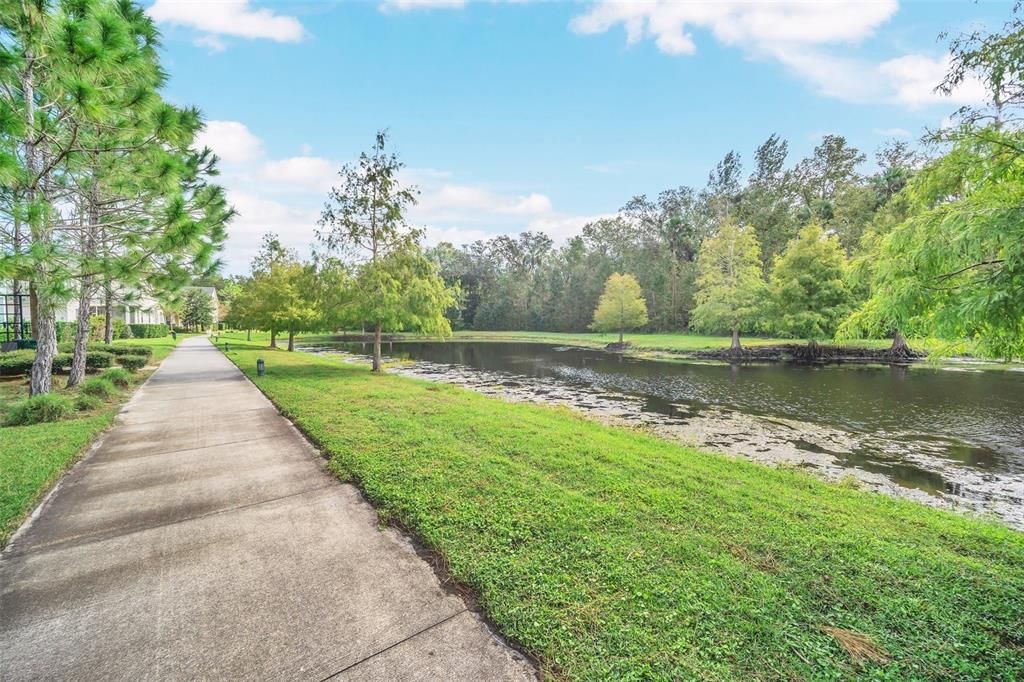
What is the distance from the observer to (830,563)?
3336mm

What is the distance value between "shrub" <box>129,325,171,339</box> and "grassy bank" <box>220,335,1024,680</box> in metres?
45.0

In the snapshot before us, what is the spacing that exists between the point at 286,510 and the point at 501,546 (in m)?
2.25

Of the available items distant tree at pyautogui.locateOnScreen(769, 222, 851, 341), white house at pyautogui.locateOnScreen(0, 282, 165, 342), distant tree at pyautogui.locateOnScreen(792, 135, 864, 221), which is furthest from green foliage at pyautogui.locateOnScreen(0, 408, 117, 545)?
distant tree at pyautogui.locateOnScreen(792, 135, 864, 221)

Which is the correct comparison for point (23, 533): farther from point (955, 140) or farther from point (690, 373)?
point (690, 373)

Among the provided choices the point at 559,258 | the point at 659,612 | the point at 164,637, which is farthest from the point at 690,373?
the point at 559,258

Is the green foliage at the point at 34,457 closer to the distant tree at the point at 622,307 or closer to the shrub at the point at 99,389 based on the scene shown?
the shrub at the point at 99,389

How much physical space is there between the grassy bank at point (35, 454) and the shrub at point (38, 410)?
0.75 ft

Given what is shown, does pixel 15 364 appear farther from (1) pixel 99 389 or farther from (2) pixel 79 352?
(1) pixel 99 389

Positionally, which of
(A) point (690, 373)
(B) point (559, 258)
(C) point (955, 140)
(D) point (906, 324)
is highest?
(B) point (559, 258)

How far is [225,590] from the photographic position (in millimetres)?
3020

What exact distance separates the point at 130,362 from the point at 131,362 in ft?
0.09

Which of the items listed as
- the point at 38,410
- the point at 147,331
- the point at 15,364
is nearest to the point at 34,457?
the point at 38,410

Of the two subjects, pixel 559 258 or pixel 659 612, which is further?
pixel 559 258

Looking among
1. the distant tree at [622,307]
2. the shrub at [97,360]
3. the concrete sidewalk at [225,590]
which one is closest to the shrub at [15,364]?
the shrub at [97,360]
